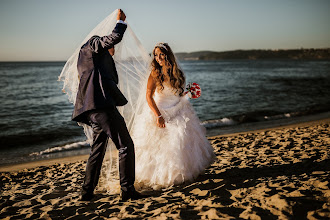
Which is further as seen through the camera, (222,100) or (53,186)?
(222,100)

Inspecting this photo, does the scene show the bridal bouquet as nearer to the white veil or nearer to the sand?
the white veil

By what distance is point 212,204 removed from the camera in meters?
3.14

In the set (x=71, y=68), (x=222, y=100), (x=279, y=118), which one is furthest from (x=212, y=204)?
(x=222, y=100)

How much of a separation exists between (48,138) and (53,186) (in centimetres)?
618

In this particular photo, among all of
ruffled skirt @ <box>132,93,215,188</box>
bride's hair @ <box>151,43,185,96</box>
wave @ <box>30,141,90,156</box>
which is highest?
bride's hair @ <box>151,43,185,96</box>

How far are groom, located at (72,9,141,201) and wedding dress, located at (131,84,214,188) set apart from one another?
1.54 ft

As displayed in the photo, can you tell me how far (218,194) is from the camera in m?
3.45

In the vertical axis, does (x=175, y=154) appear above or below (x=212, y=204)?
above

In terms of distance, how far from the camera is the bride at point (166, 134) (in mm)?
3744

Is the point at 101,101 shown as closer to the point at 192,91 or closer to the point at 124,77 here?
the point at 124,77

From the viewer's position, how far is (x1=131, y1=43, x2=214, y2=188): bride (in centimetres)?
374

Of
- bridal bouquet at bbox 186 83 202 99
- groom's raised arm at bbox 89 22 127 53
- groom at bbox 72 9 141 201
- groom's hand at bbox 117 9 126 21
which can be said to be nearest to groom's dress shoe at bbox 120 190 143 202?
groom at bbox 72 9 141 201

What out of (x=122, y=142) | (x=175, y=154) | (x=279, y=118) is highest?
(x=122, y=142)

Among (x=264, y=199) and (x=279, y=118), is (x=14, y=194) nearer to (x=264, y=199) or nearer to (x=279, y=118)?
(x=264, y=199)
